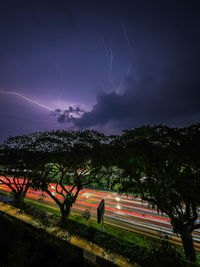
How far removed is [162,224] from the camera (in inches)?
484

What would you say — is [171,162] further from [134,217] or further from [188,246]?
[134,217]

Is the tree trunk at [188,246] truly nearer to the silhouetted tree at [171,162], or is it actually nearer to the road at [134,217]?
the silhouetted tree at [171,162]

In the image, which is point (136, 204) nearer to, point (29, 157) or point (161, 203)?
point (161, 203)

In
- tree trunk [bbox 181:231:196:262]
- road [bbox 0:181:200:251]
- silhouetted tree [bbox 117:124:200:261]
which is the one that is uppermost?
silhouetted tree [bbox 117:124:200:261]

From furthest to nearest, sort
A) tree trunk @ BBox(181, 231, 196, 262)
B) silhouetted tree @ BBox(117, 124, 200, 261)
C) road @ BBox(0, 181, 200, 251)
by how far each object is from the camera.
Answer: road @ BBox(0, 181, 200, 251) < tree trunk @ BBox(181, 231, 196, 262) < silhouetted tree @ BBox(117, 124, 200, 261)

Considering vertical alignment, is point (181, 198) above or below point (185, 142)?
below

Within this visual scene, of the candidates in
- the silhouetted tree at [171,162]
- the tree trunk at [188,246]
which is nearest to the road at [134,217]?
the tree trunk at [188,246]

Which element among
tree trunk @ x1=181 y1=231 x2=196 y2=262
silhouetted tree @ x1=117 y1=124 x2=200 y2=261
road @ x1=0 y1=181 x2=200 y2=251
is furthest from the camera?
road @ x1=0 y1=181 x2=200 y2=251

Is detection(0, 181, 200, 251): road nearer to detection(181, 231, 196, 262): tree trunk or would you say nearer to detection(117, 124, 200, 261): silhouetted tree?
detection(181, 231, 196, 262): tree trunk

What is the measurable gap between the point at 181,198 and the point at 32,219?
632 cm

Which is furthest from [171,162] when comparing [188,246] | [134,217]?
[134,217]

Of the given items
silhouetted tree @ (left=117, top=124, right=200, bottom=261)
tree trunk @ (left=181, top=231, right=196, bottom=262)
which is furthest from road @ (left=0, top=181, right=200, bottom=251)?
silhouetted tree @ (left=117, top=124, right=200, bottom=261)

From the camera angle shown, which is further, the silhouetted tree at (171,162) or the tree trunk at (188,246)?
the tree trunk at (188,246)

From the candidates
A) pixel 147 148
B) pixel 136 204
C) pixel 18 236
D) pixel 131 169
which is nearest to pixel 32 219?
pixel 18 236
